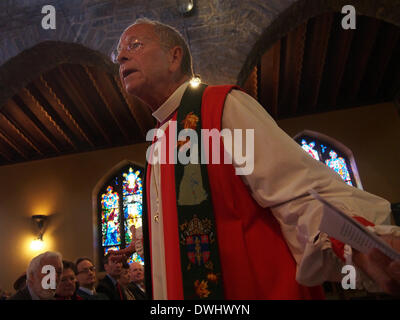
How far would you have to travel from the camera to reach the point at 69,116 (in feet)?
24.4

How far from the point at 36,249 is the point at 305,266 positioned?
8440 mm

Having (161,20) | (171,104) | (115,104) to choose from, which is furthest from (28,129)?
(171,104)

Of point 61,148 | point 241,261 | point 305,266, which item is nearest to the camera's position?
point 305,266

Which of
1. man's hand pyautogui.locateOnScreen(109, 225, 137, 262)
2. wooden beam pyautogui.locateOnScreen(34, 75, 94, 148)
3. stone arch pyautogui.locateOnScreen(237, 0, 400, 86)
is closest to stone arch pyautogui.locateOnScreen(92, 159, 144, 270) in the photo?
wooden beam pyautogui.locateOnScreen(34, 75, 94, 148)

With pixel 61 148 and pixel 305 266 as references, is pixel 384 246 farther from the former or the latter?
pixel 61 148

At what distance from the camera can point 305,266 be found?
31.2 inches

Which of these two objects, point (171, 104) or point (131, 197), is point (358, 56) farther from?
point (171, 104)

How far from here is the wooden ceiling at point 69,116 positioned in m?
6.35

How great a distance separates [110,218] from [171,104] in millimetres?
7387

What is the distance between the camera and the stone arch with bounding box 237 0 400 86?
153 inches

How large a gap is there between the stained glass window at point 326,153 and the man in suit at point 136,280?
5.41 m

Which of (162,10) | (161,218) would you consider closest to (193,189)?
(161,218)

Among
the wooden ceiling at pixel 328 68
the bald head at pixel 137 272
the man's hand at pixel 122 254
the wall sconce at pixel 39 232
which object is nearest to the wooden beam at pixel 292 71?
the wooden ceiling at pixel 328 68

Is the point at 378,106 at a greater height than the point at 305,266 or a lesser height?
greater
